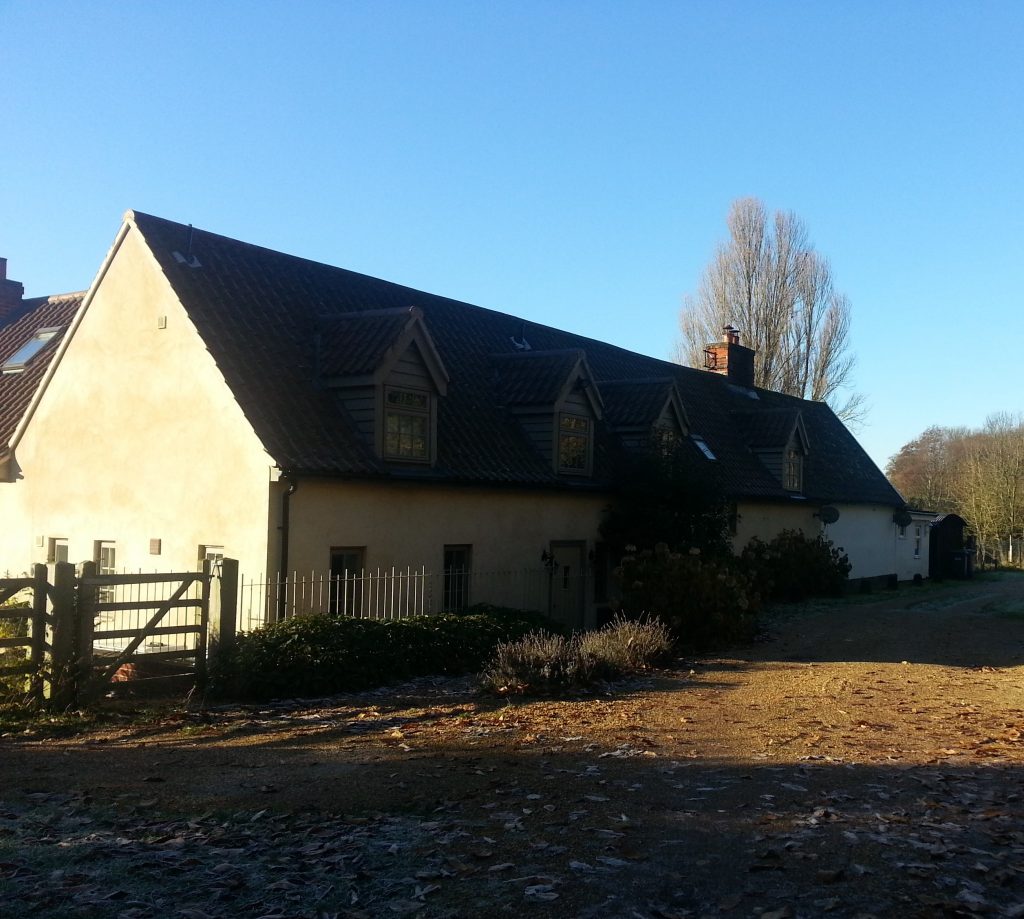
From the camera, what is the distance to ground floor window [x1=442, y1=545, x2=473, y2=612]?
57.6 feet

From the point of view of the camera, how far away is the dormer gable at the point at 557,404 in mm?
20453

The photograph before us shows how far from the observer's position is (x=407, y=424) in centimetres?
1717

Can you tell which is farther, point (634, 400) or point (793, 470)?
point (793, 470)

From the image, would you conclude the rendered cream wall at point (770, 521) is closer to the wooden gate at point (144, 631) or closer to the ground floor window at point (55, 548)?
the ground floor window at point (55, 548)

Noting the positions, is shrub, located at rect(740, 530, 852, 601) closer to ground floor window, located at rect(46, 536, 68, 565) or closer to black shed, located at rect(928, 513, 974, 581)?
black shed, located at rect(928, 513, 974, 581)

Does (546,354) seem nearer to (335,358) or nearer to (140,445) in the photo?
(335,358)

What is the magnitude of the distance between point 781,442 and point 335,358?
1682 cm

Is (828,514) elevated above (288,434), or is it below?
below

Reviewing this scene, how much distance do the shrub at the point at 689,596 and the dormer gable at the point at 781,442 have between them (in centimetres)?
1205

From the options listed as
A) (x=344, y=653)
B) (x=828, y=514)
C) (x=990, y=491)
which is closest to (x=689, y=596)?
(x=344, y=653)

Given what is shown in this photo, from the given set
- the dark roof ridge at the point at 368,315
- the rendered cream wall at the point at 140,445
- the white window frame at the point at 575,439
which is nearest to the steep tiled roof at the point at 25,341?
the rendered cream wall at the point at 140,445

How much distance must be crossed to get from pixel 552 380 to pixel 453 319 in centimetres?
378

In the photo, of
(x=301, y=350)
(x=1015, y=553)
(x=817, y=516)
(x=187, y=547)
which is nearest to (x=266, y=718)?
(x=187, y=547)

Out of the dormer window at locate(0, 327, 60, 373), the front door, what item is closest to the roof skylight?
Result: the front door
